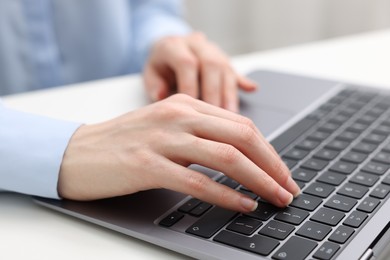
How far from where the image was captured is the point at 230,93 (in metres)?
0.78

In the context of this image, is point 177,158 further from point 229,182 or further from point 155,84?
point 155,84

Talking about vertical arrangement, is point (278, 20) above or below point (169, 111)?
below

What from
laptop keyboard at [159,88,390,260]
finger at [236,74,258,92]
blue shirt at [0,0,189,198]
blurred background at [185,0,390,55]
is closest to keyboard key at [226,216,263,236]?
laptop keyboard at [159,88,390,260]

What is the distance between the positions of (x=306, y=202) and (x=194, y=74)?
35 cm

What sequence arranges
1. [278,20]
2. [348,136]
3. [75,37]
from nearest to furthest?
[348,136] < [75,37] < [278,20]

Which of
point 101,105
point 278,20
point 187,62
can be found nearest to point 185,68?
point 187,62

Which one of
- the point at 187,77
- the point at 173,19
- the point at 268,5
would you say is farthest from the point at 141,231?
the point at 268,5

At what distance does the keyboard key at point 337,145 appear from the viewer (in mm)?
620

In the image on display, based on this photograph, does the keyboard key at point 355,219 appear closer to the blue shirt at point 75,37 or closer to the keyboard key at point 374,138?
the keyboard key at point 374,138

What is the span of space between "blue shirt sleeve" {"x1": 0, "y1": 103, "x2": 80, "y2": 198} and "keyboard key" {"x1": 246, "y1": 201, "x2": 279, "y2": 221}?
0.19 m

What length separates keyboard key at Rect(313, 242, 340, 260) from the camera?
429 millimetres

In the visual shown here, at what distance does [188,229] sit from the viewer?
48 centimetres

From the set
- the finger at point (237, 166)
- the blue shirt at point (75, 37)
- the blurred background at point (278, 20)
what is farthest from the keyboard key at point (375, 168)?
the blurred background at point (278, 20)

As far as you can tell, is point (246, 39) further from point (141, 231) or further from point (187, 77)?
point (141, 231)
